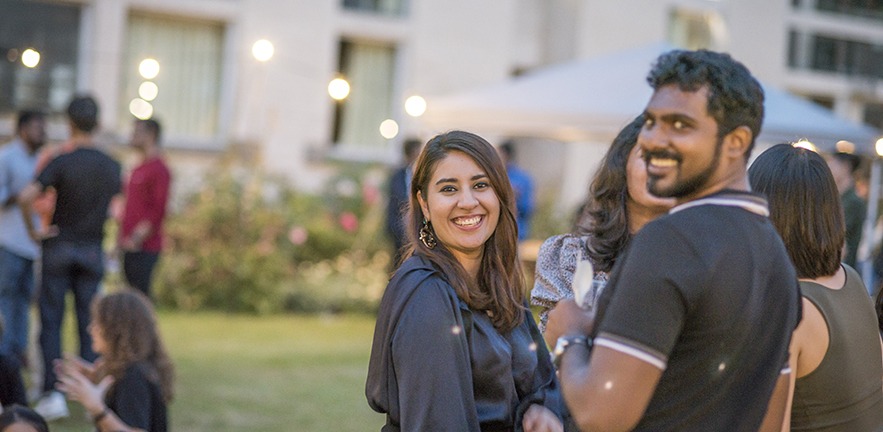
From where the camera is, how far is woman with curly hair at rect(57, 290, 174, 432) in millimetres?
4602

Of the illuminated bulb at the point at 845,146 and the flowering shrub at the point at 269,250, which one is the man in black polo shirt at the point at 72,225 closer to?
the flowering shrub at the point at 269,250

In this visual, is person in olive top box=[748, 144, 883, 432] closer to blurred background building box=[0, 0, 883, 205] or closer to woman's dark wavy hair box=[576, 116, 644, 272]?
woman's dark wavy hair box=[576, 116, 644, 272]

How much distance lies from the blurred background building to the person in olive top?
9154 millimetres

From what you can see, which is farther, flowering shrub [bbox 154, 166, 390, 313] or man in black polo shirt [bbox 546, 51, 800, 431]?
flowering shrub [bbox 154, 166, 390, 313]

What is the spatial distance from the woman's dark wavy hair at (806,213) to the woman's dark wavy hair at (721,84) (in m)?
0.73

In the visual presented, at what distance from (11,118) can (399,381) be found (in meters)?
11.4

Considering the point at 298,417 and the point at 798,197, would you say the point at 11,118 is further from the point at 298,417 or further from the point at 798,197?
the point at 798,197

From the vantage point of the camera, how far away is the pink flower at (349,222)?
13.0 m

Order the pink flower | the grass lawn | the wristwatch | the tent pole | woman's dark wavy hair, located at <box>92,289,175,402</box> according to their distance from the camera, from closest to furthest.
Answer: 1. the wristwatch
2. woman's dark wavy hair, located at <box>92,289,175,402</box>
3. the grass lawn
4. the tent pole
5. the pink flower

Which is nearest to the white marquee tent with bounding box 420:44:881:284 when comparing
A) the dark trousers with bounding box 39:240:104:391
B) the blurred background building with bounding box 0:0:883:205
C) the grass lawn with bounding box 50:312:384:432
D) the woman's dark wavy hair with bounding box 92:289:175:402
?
the blurred background building with bounding box 0:0:883:205

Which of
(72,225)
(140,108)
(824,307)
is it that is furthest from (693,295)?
(140,108)

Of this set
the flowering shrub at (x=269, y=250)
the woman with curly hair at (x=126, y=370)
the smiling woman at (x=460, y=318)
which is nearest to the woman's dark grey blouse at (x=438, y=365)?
the smiling woman at (x=460, y=318)

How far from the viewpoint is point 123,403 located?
189 inches

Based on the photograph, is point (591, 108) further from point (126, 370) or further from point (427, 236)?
point (427, 236)
